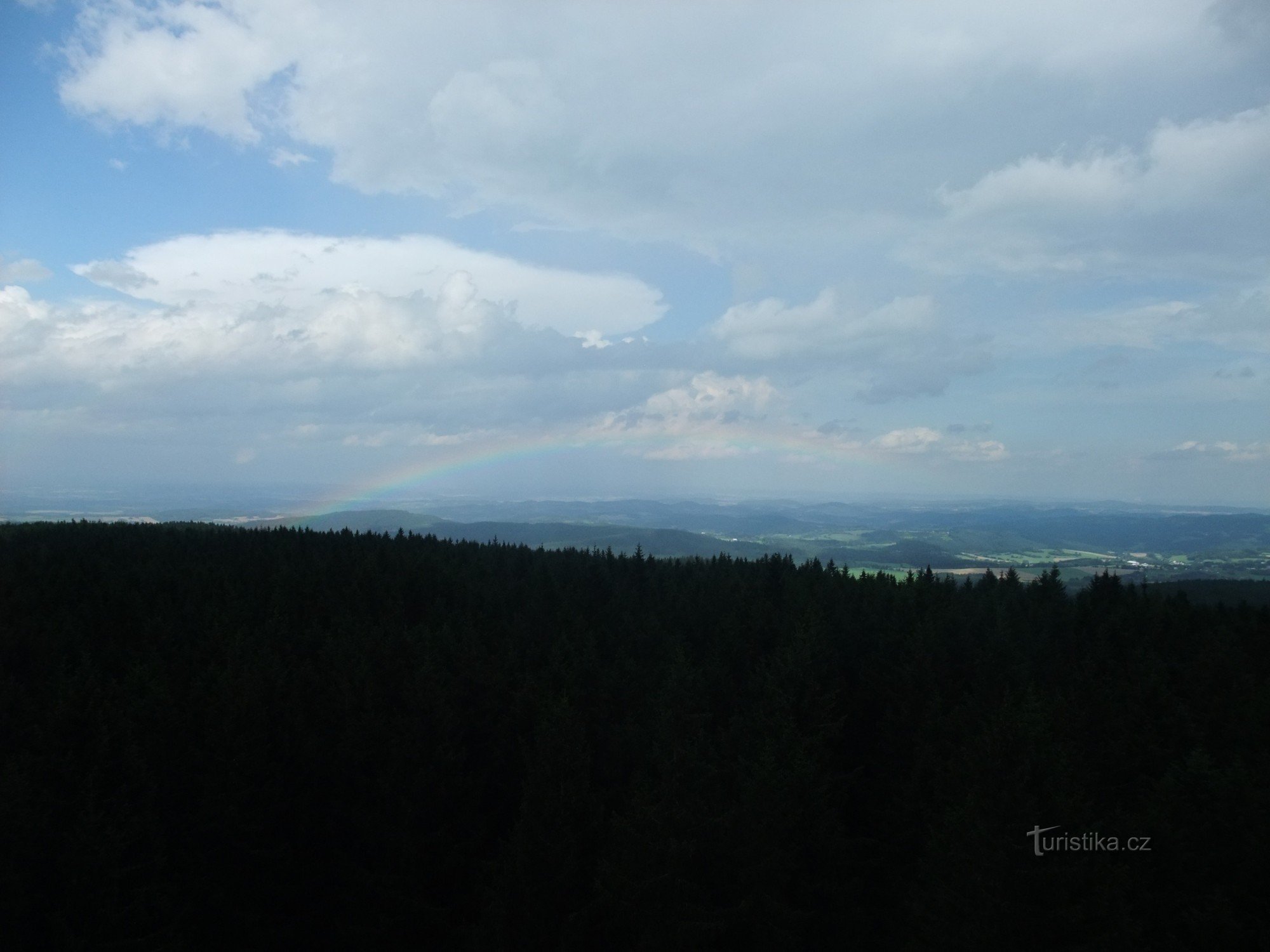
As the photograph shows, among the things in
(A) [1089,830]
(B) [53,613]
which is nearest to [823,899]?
(A) [1089,830]

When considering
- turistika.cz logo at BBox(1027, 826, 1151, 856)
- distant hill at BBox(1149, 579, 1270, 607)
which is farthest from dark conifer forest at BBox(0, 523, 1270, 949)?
distant hill at BBox(1149, 579, 1270, 607)

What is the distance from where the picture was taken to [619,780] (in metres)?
40.9

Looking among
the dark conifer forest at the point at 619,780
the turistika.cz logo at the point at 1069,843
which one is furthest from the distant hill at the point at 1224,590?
the turistika.cz logo at the point at 1069,843

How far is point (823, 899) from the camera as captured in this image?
111 feet

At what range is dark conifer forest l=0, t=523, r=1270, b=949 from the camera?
27.8 m

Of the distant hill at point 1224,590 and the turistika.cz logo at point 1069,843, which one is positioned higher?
the distant hill at point 1224,590

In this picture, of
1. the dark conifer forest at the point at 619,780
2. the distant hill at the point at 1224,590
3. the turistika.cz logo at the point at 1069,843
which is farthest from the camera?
the distant hill at the point at 1224,590

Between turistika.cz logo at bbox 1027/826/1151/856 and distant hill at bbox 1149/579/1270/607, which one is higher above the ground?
distant hill at bbox 1149/579/1270/607

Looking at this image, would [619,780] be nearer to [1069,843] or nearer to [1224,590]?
[1069,843]

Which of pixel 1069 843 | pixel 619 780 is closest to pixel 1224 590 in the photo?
pixel 1069 843

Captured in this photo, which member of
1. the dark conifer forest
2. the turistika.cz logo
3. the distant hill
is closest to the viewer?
the turistika.cz logo

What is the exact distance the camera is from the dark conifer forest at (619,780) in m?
27.8

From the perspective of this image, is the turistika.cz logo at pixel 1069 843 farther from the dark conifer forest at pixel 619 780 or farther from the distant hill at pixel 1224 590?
the distant hill at pixel 1224 590

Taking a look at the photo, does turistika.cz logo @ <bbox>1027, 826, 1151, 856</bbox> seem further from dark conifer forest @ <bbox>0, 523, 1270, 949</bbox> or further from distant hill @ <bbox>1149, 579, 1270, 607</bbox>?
distant hill @ <bbox>1149, 579, 1270, 607</bbox>
